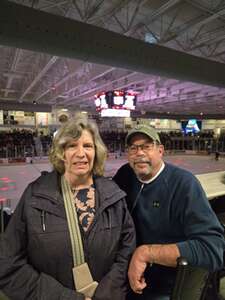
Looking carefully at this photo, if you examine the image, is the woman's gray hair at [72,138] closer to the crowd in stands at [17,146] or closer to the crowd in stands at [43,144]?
the crowd in stands at [43,144]

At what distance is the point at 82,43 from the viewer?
145 inches

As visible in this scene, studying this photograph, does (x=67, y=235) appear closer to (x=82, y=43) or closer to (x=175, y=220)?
(x=175, y=220)

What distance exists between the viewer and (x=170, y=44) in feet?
19.4

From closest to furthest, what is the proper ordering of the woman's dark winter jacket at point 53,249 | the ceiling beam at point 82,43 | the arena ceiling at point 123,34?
the woman's dark winter jacket at point 53,249
the ceiling beam at point 82,43
the arena ceiling at point 123,34

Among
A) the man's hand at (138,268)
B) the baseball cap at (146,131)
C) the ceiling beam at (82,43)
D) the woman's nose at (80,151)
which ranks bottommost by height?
the man's hand at (138,268)

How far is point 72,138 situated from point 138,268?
0.72 meters

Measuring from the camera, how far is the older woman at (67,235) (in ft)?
3.57

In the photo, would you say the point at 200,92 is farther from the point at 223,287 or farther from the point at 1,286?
the point at 1,286

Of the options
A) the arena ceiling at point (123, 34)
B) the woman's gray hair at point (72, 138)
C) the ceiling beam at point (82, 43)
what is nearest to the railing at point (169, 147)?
the arena ceiling at point (123, 34)

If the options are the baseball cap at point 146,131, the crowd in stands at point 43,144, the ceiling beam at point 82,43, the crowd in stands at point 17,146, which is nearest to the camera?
the baseball cap at point 146,131

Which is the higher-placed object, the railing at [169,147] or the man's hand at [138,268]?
the man's hand at [138,268]

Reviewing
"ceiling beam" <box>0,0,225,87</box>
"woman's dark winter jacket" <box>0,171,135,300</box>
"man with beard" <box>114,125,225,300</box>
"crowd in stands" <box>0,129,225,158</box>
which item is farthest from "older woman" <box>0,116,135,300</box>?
"crowd in stands" <box>0,129,225,158</box>

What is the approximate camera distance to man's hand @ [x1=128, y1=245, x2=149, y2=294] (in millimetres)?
1144

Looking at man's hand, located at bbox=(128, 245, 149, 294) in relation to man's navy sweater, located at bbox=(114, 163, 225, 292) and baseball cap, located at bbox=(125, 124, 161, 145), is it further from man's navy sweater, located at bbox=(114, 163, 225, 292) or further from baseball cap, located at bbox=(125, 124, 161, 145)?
baseball cap, located at bbox=(125, 124, 161, 145)
